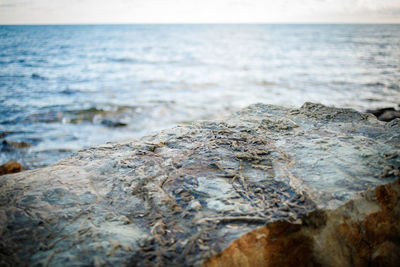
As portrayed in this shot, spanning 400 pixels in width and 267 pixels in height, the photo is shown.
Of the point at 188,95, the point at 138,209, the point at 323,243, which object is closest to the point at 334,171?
the point at 323,243

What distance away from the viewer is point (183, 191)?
1.43 metres

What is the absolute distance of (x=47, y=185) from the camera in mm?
1515

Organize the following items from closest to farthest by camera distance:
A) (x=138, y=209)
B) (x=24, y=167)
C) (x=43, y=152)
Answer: (x=138, y=209), (x=24, y=167), (x=43, y=152)

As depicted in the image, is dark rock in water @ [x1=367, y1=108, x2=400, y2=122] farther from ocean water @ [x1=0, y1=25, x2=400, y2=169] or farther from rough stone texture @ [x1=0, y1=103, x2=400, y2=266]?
rough stone texture @ [x1=0, y1=103, x2=400, y2=266]

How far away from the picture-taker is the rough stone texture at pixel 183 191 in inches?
42.4

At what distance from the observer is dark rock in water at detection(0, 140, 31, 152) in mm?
5258

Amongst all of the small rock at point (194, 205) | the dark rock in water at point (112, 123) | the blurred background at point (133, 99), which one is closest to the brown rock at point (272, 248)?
the small rock at point (194, 205)

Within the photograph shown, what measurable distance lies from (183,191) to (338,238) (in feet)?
2.84

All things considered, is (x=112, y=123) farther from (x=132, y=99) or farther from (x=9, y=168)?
(x=9, y=168)

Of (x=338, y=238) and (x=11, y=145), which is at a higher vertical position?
(x=338, y=238)

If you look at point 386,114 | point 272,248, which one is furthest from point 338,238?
point 386,114

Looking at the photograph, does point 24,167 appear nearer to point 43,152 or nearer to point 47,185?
point 43,152

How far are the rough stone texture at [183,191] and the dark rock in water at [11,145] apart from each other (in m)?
4.44

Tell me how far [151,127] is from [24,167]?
302cm
